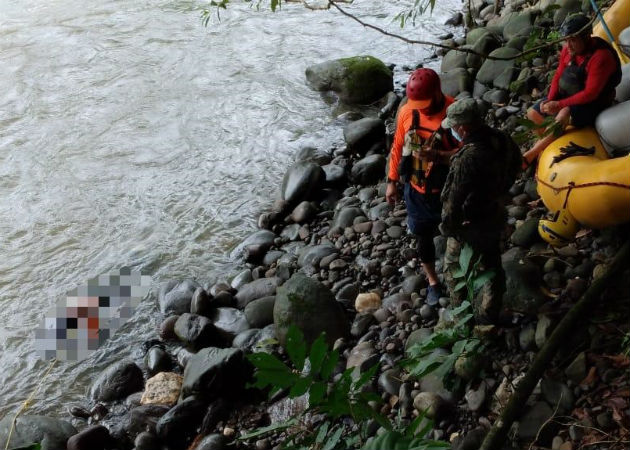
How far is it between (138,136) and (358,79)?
302 cm

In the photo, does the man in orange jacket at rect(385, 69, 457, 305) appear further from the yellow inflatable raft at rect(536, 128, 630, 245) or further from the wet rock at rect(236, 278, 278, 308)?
the wet rock at rect(236, 278, 278, 308)

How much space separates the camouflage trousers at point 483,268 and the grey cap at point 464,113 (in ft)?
1.93

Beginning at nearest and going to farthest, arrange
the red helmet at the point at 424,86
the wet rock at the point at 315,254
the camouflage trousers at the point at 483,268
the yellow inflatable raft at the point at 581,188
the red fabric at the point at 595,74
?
the camouflage trousers at the point at 483,268 < the yellow inflatable raft at the point at 581,188 < the red helmet at the point at 424,86 < the red fabric at the point at 595,74 < the wet rock at the point at 315,254

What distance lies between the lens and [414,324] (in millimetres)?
4398

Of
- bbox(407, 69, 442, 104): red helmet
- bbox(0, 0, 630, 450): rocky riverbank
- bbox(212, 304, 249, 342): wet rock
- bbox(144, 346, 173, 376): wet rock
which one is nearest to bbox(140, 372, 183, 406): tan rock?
bbox(0, 0, 630, 450): rocky riverbank

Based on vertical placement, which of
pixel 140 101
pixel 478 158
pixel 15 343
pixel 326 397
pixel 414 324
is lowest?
pixel 15 343

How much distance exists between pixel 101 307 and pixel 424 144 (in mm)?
3653

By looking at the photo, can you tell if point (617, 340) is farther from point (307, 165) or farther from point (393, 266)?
point (307, 165)

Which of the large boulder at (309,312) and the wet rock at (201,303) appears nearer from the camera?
the large boulder at (309,312)

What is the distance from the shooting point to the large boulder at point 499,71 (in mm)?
6699

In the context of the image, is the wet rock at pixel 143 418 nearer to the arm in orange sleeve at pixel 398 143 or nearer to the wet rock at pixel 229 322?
the wet rock at pixel 229 322

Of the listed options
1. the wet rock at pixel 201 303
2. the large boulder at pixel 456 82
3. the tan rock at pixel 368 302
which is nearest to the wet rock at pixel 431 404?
the tan rock at pixel 368 302

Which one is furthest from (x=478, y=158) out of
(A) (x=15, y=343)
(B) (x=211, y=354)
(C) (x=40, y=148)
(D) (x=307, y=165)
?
(C) (x=40, y=148)

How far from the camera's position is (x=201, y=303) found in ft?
18.1
